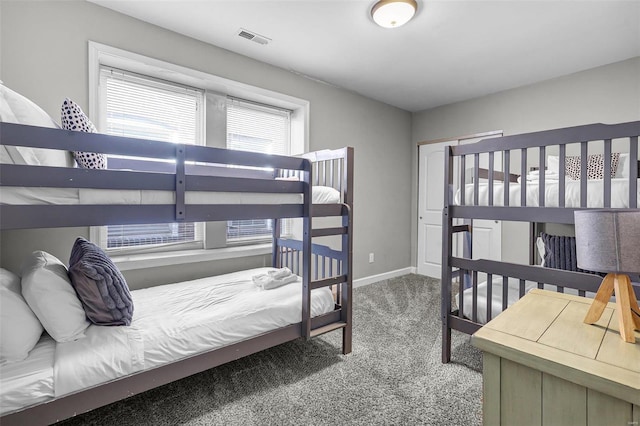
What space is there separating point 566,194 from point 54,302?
2584mm

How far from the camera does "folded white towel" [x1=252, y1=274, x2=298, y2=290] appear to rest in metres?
2.24

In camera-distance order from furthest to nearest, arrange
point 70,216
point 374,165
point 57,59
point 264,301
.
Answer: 1. point 374,165
2. point 57,59
3. point 264,301
4. point 70,216

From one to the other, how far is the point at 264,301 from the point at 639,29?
3541 millimetres

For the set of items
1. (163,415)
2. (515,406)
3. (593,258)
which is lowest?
(163,415)

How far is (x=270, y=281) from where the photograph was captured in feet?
7.40

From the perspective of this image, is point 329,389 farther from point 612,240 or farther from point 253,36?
point 253,36

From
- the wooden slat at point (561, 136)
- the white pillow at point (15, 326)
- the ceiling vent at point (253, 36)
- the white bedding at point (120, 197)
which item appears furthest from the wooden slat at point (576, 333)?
the ceiling vent at point (253, 36)

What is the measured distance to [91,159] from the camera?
1479 millimetres

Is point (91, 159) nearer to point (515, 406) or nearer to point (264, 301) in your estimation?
point (264, 301)

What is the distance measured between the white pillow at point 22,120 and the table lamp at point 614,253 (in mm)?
2077

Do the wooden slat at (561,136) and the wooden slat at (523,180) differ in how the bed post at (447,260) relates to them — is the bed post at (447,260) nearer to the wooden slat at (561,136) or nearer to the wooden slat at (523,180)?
the wooden slat at (561,136)

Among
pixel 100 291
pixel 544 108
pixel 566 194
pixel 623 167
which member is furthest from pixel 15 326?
pixel 544 108

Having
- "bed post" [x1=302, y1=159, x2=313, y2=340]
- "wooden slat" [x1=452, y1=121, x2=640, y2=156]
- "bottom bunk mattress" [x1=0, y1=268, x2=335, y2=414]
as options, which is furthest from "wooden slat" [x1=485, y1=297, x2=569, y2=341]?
"bottom bunk mattress" [x1=0, y1=268, x2=335, y2=414]

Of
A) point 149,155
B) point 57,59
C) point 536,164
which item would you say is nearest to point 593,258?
point 149,155
